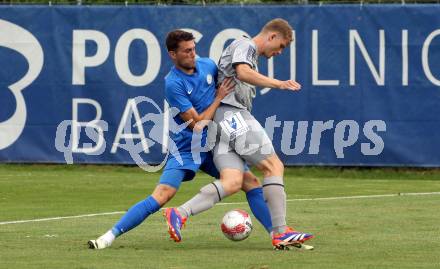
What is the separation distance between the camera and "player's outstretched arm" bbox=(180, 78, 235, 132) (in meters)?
11.1

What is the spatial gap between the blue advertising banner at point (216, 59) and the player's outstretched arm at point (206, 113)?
9.84 m

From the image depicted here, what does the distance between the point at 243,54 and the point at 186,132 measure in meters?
0.92

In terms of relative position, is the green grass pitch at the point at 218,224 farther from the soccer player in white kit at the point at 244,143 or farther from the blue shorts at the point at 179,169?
the blue shorts at the point at 179,169

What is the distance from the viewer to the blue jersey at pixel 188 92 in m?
11.2

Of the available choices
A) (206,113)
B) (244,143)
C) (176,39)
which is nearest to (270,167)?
(244,143)

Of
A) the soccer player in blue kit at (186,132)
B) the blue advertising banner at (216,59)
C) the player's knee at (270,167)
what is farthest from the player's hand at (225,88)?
the blue advertising banner at (216,59)

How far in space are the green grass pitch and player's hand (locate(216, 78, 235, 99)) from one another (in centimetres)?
142

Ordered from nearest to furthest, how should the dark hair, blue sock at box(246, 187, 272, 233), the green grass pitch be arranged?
the green grass pitch < the dark hair < blue sock at box(246, 187, 272, 233)

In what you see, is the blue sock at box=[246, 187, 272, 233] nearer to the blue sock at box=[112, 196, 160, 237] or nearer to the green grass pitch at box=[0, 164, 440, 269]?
the green grass pitch at box=[0, 164, 440, 269]

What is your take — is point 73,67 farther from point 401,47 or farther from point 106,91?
point 401,47

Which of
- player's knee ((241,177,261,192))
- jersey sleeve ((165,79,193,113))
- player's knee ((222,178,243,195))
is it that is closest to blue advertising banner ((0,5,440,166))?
player's knee ((241,177,261,192))

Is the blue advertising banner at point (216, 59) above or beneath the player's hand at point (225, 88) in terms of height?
beneath

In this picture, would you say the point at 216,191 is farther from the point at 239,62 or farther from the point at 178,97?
the point at 239,62

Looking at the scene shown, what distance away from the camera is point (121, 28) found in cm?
2175
